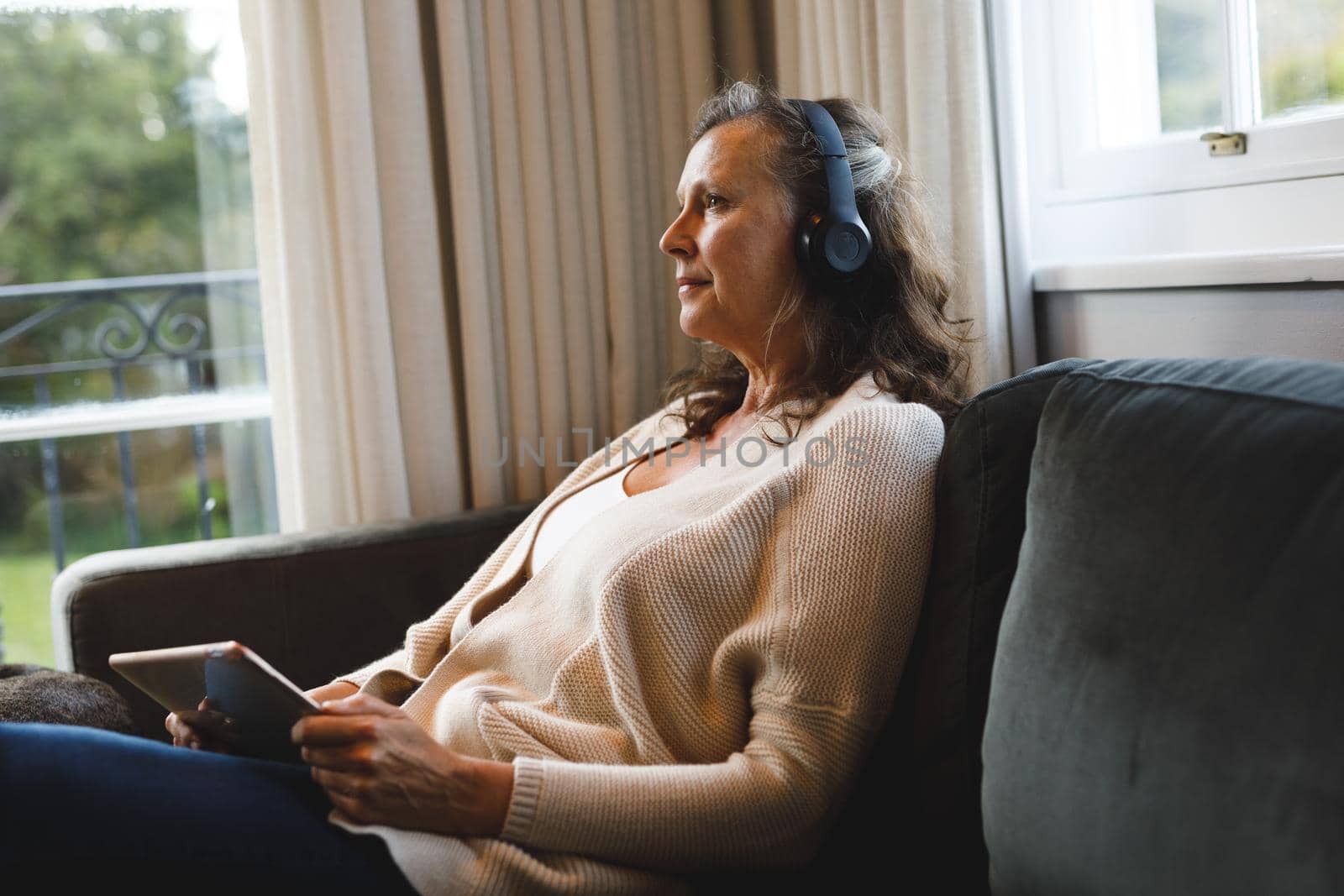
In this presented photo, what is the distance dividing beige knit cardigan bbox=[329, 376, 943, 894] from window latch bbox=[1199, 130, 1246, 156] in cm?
57

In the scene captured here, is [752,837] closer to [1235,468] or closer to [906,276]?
[1235,468]

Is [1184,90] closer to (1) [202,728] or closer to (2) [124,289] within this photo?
(1) [202,728]

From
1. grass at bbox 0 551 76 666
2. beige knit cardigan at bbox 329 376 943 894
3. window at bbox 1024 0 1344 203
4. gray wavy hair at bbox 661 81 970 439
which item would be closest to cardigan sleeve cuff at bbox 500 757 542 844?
beige knit cardigan at bbox 329 376 943 894

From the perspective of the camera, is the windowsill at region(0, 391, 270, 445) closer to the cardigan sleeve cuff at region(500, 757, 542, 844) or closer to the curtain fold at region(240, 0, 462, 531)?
the curtain fold at region(240, 0, 462, 531)

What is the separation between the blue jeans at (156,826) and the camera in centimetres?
82

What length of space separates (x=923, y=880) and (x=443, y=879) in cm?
40

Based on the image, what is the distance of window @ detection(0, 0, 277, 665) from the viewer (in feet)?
6.93

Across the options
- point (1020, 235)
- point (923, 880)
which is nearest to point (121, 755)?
point (923, 880)

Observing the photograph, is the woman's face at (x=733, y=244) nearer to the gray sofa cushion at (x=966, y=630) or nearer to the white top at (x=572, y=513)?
the white top at (x=572, y=513)

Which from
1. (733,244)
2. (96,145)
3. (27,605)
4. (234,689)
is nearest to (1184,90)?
(733,244)

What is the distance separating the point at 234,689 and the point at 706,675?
1.34 feet

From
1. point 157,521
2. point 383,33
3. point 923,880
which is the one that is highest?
point 383,33

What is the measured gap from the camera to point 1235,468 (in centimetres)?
Result: 73

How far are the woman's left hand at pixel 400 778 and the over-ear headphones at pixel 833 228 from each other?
654 mm
